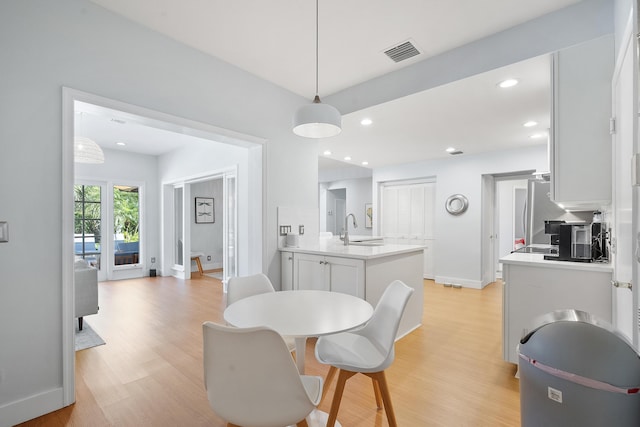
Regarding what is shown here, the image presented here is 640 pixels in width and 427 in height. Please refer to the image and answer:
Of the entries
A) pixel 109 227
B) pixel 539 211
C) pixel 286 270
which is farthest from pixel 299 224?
pixel 109 227

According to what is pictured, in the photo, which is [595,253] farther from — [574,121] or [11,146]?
[11,146]

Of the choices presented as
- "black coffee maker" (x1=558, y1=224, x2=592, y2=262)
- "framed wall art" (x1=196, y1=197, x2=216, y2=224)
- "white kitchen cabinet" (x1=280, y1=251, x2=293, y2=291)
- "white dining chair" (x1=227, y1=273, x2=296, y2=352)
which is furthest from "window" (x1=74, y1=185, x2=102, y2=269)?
"black coffee maker" (x1=558, y1=224, x2=592, y2=262)

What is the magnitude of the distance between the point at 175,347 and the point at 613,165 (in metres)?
3.66

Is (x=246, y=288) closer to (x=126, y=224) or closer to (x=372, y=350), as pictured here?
(x=372, y=350)

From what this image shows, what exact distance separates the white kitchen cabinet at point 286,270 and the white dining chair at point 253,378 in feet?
7.16

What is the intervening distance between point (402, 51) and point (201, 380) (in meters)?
3.19

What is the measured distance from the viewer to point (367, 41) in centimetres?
259

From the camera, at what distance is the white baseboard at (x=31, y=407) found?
179 centimetres

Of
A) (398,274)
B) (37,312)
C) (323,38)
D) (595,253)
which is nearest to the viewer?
(37,312)

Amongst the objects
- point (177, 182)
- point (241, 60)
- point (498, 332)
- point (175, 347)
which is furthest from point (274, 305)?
point (177, 182)

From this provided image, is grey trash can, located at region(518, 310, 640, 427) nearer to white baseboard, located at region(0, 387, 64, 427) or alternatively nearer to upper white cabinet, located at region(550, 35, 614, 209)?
upper white cabinet, located at region(550, 35, 614, 209)

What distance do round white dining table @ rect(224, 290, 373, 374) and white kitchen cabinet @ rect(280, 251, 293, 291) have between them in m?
1.32

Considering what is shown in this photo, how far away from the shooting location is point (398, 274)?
313 cm

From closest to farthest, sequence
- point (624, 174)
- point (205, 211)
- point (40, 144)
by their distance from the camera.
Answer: point (624, 174) → point (40, 144) → point (205, 211)
